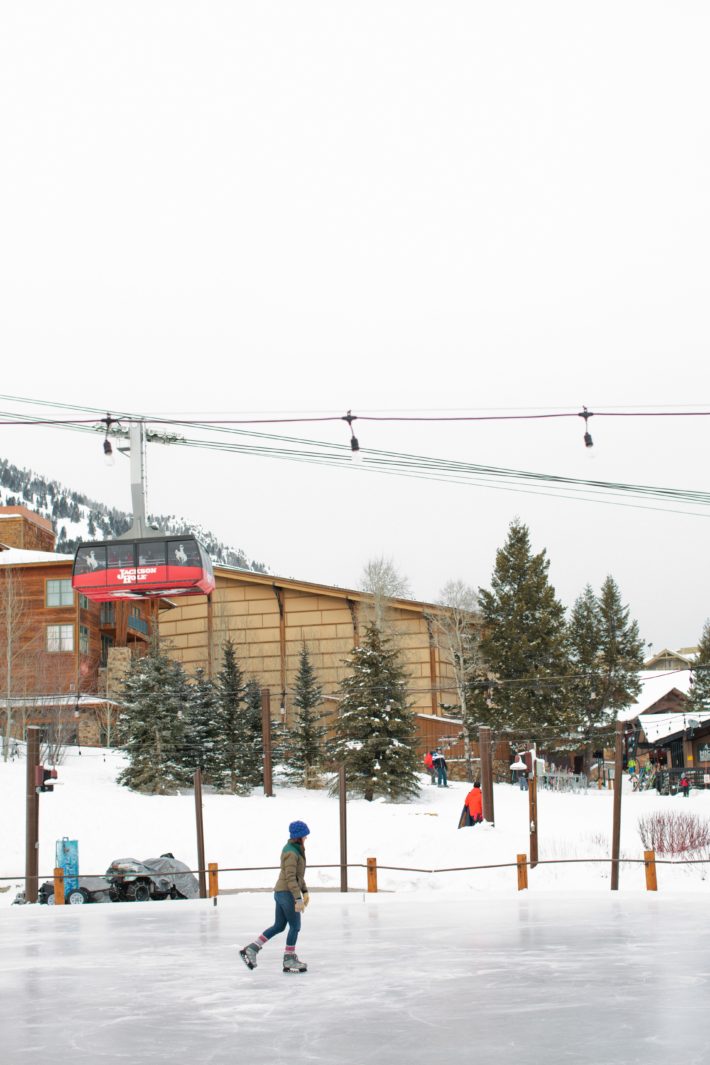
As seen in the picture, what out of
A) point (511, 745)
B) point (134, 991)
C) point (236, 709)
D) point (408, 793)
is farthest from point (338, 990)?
point (511, 745)

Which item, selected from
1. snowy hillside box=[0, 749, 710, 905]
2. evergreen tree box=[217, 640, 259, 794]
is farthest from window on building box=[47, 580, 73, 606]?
snowy hillside box=[0, 749, 710, 905]

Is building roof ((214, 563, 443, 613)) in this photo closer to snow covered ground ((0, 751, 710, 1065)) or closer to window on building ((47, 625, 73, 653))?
window on building ((47, 625, 73, 653))

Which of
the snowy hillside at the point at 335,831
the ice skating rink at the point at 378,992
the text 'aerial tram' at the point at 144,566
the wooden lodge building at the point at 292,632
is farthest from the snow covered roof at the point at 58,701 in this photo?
the ice skating rink at the point at 378,992

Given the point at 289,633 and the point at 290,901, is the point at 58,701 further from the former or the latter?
the point at 290,901

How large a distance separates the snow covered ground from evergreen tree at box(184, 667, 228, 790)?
22681 millimetres

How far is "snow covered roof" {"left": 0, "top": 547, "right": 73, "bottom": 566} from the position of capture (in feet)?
187

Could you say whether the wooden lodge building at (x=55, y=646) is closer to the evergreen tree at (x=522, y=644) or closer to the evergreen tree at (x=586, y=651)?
the evergreen tree at (x=522, y=644)

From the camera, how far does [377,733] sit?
154 ft

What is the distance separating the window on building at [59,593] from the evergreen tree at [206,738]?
8.92 m

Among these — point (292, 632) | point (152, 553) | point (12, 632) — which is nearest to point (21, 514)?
point (12, 632)

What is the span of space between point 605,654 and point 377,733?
1343 inches

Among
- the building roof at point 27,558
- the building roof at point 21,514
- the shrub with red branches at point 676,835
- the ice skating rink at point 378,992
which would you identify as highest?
the building roof at point 21,514

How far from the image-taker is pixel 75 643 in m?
55.9

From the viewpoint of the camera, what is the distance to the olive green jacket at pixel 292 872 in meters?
11.6
